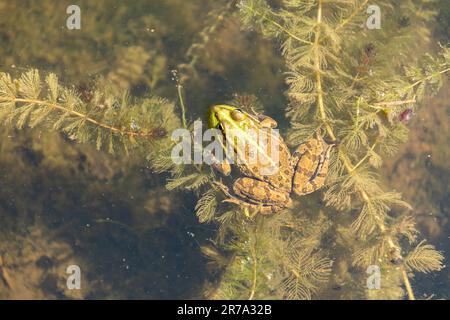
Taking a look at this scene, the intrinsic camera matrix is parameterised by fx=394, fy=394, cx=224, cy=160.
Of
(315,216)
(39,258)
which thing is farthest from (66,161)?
(315,216)

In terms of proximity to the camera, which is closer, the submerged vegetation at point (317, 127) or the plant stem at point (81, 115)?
the plant stem at point (81, 115)

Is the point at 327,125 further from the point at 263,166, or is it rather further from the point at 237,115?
the point at 237,115

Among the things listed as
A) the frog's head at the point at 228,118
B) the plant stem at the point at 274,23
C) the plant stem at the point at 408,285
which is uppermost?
the plant stem at the point at 274,23

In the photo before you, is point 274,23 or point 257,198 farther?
point 257,198

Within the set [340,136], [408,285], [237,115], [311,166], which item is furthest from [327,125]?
[408,285]

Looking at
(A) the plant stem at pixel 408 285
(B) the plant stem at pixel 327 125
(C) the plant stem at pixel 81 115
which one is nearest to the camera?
(C) the plant stem at pixel 81 115

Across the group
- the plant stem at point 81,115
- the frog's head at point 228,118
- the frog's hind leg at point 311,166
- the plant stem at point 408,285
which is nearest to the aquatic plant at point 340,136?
the plant stem at point 408,285

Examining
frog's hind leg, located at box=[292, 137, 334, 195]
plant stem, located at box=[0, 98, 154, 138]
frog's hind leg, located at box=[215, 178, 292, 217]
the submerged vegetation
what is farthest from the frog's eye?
plant stem, located at box=[0, 98, 154, 138]

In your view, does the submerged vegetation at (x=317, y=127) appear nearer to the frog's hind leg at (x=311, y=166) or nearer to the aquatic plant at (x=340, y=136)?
the aquatic plant at (x=340, y=136)

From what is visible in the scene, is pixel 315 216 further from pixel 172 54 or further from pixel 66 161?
pixel 66 161
